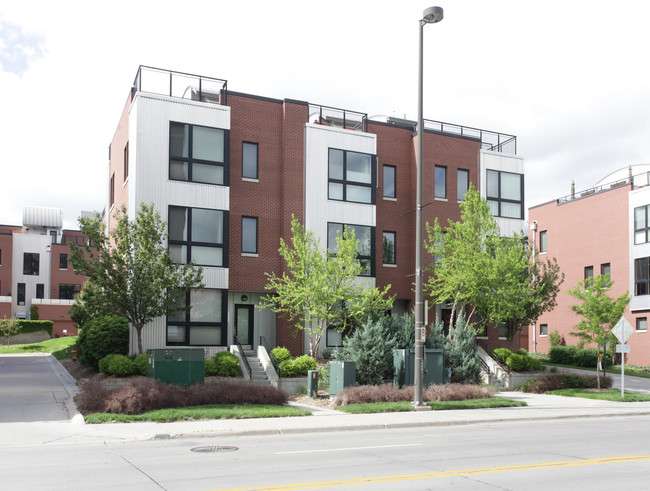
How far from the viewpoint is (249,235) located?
27.8 m

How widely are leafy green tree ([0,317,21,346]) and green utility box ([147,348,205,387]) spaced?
38.3 meters

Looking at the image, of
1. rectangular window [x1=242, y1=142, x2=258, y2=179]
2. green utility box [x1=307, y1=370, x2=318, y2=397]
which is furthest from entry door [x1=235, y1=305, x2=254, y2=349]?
green utility box [x1=307, y1=370, x2=318, y2=397]

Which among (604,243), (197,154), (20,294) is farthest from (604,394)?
(20,294)

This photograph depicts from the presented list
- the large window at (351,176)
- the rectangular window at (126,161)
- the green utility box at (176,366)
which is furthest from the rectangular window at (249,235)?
the green utility box at (176,366)

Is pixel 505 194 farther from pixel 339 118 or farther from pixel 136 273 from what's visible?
pixel 136 273

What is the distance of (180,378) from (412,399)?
723 cm

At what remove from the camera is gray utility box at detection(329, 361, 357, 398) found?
69.2ft

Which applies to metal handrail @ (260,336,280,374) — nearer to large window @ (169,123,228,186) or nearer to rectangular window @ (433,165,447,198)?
large window @ (169,123,228,186)

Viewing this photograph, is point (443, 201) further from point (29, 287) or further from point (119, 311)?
point (29, 287)

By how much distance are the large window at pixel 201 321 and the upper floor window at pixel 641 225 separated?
2912 cm

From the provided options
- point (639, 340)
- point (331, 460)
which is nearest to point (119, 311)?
point (331, 460)

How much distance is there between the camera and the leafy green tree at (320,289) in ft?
81.1

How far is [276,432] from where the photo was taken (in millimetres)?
15000

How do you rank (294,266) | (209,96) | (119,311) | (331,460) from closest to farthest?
(331,460)
(119,311)
(294,266)
(209,96)
